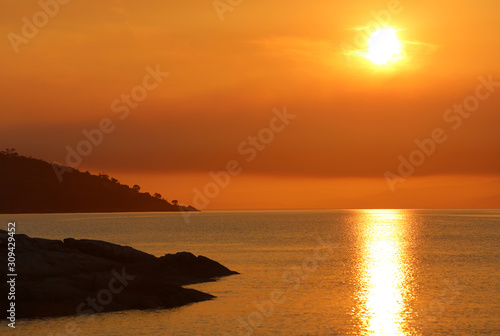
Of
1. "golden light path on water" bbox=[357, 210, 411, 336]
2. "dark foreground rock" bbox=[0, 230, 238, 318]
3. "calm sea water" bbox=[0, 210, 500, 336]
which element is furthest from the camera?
"dark foreground rock" bbox=[0, 230, 238, 318]

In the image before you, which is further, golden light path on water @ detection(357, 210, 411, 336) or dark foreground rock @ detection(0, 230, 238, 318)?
dark foreground rock @ detection(0, 230, 238, 318)

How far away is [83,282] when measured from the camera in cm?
5306

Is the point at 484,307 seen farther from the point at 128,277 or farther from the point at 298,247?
the point at 298,247

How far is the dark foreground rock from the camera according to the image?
4966cm

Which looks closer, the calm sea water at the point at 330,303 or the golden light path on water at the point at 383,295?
the calm sea water at the point at 330,303

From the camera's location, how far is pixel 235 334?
153 feet

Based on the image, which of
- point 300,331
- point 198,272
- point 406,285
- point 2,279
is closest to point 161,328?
point 300,331

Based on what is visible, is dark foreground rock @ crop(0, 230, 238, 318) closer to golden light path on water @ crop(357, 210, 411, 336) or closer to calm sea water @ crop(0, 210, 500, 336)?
calm sea water @ crop(0, 210, 500, 336)

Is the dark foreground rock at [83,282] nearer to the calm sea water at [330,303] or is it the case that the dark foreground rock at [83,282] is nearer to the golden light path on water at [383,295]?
the calm sea water at [330,303]

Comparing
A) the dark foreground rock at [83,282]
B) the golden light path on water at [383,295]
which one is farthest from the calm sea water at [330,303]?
the dark foreground rock at [83,282]

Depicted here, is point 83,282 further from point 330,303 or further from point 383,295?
point 383,295

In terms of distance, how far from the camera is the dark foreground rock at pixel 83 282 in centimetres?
4966

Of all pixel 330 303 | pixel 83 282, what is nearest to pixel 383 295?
pixel 330 303

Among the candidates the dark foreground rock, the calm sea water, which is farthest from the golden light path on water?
the dark foreground rock
